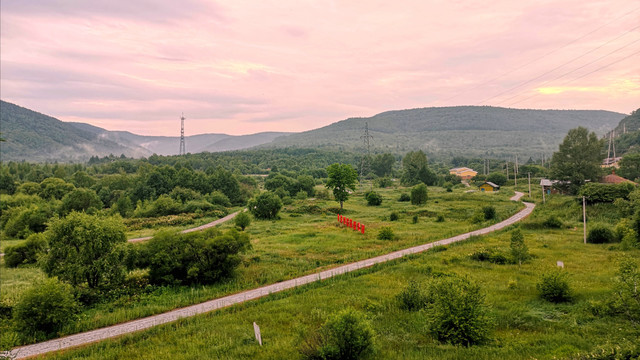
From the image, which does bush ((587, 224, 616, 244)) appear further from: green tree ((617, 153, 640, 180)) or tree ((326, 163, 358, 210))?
green tree ((617, 153, 640, 180))

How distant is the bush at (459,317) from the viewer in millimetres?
12023

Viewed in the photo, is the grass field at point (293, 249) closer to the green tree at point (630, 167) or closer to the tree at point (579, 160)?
the tree at point (579, 160)

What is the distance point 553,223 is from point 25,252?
5594 cm

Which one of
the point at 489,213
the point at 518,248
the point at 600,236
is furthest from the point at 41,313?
the point at 489,213

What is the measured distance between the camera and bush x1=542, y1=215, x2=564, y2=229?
3716cm

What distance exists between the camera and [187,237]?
23.7m

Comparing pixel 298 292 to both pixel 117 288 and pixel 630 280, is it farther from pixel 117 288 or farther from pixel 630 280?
pixel 630 280

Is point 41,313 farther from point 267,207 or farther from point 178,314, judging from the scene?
point 267,207

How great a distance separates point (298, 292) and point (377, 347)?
8.45 meters

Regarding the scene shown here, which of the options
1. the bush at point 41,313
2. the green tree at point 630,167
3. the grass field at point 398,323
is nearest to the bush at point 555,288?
the grass field at point 398,323

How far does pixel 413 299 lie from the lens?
1650 cm

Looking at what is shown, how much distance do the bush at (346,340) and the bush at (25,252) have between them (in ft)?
117

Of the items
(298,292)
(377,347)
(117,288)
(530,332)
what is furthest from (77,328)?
(530,332)

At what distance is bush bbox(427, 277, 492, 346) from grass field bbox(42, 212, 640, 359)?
46 cm
